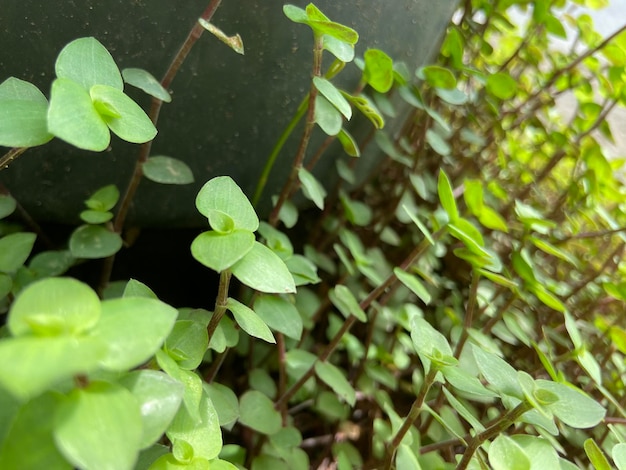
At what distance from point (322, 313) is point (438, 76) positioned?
0.38m

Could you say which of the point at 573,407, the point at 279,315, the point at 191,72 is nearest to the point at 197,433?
the point at 279,315

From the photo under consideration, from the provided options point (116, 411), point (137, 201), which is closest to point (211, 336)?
point (116, 411)

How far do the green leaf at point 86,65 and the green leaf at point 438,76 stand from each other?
40 cm

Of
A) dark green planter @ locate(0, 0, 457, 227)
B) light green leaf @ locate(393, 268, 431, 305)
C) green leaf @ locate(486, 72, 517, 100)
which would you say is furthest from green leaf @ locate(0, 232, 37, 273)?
green leaf @ locate(486, 72, 517, 100)

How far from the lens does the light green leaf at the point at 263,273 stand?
0.36m

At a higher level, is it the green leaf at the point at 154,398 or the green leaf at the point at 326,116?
the green leaf at the point at 326,116

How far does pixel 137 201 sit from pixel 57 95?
1.13 feet

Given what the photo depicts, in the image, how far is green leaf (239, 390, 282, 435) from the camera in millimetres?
520

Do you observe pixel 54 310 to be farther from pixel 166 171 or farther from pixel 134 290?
pixel 166 171

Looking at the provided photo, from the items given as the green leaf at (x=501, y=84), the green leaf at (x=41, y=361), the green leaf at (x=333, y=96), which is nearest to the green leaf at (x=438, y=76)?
the green leaf at (x=501, y=84)

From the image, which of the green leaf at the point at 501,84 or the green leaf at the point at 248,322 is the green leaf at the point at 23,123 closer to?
the green leaf at the point at 248,322

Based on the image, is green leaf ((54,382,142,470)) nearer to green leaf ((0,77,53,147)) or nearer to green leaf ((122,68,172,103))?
green leaf ((0,77,53,147))

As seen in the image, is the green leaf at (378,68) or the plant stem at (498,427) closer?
the plant stem at (498,427)

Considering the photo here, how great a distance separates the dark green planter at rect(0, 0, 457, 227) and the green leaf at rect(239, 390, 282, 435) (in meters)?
0.27
